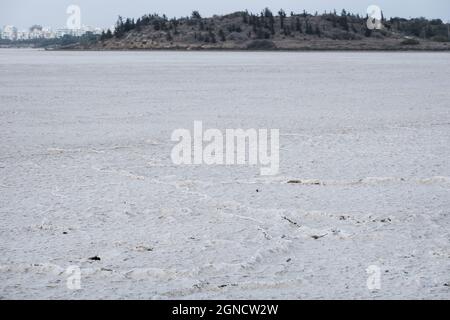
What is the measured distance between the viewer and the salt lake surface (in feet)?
10.5

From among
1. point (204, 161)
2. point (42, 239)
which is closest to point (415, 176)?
point (204, 161)

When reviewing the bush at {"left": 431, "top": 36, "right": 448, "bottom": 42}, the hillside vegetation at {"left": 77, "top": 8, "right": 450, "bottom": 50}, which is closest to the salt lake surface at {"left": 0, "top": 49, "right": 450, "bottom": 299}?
the hillside vegetation at {"left": 77, "top": 8, "right": 450, "bottom": 50}

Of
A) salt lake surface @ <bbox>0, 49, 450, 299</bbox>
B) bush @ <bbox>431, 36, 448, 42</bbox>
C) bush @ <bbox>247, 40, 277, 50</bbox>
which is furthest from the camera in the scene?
bush @ <bbox>431, 36, 448, 42</bbox>

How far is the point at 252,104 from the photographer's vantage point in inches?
459

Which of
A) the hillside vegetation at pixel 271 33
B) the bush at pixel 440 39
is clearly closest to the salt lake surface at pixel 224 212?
the hillside vegetation at pixel 271 33

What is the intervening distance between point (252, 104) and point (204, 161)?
18.2 feet

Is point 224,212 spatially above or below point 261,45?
below

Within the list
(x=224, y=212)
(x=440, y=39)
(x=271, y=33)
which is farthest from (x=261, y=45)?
(x=224, y=212)

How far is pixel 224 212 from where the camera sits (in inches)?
178

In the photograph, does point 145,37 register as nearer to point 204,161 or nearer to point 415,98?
point 415,98

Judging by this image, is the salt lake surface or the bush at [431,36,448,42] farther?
the bush at [431,36,448,42]

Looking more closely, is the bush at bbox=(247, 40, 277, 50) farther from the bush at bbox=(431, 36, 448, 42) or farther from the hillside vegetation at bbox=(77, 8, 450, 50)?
the bush at bbox=(431, 36, 448, 42)

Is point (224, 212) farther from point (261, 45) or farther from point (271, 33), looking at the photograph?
point (271, 33)

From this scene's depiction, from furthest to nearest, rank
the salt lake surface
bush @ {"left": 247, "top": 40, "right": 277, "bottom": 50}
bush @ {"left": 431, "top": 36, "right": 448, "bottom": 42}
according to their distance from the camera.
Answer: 1. bush @ {"left": 431, "top": 36, "right": 448, "bottom": 42}
2. bush @ {"left": 247, "top": 40, "right": 277, "bottom": 50}
3. the salt lake surface
